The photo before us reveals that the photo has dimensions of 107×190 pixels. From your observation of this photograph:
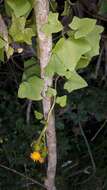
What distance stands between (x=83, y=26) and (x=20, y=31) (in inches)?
5.6

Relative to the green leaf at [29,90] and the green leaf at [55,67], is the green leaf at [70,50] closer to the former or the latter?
the green leaf at [55,67]

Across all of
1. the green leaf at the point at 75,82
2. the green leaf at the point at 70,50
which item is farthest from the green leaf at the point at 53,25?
the green leaf at the point at 75,82

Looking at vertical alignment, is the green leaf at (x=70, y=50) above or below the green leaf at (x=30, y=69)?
above

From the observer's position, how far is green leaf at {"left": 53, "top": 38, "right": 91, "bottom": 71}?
971 mm

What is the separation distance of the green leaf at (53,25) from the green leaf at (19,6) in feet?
0.18

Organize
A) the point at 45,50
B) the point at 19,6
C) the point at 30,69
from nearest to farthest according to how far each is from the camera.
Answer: the point at 19,6, the point at 45,50, the point at 30,69

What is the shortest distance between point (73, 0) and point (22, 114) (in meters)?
0.55

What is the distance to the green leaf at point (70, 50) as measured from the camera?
97cm

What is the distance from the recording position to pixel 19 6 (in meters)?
0.95

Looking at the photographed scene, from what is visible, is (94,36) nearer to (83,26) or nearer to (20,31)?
(83,26)

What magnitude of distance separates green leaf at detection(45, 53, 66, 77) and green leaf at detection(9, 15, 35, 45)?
0.23 feet

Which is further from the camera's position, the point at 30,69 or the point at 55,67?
the point at 30,69

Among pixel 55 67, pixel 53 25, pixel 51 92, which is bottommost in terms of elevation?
pixel 51 92

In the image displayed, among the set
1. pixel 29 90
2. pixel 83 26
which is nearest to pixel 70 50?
pixel 83 26
